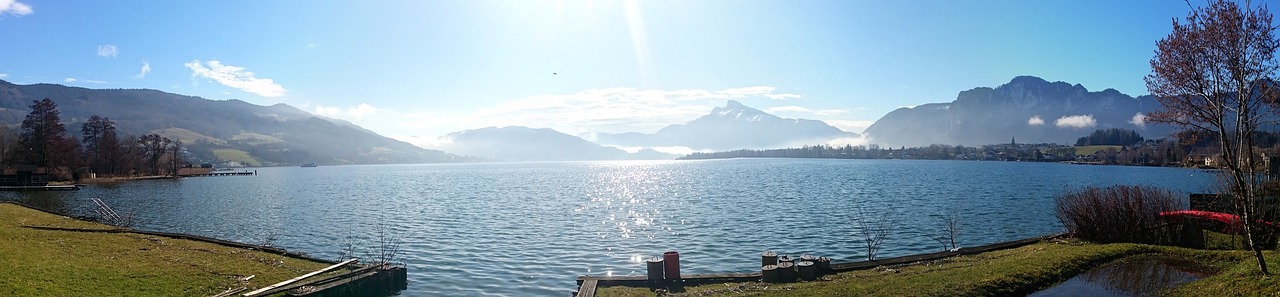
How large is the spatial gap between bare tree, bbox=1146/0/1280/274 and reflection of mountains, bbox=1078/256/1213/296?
218 centimetres

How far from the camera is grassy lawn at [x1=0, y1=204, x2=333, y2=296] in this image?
57.0ft

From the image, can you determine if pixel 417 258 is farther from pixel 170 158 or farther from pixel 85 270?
pixel 170 158

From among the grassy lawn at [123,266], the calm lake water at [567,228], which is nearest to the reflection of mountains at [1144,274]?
the calm lake water at [567,228]

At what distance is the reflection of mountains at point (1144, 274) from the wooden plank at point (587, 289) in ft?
47.2

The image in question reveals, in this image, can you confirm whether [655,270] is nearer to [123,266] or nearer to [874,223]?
[123,266]

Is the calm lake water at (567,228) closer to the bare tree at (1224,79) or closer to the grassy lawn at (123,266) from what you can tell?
the grassy lawn at (123,266)

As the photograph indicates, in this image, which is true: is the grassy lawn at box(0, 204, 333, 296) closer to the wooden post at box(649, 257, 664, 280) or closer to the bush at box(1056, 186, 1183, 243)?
the wooden post at box(649, 257, 664, 280)

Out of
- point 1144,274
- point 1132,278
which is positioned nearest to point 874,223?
point 1144,274

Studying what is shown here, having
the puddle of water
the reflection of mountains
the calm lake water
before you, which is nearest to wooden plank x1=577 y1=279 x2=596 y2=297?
the calm lake water

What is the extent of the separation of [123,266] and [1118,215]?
38572mm

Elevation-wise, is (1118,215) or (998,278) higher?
(1118,215)

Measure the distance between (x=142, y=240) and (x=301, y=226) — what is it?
1564cm

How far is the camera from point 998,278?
728 inches

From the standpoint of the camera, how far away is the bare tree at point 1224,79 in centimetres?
1549
